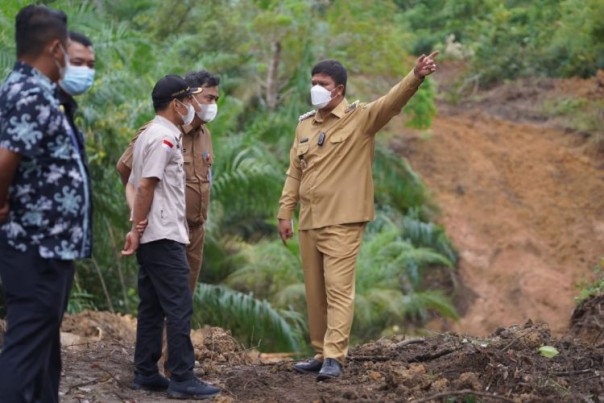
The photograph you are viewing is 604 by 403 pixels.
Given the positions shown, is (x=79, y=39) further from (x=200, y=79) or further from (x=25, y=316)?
(x=200, y=79)

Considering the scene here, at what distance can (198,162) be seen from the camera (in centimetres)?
621

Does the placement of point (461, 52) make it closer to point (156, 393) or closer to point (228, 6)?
point (228, 6)

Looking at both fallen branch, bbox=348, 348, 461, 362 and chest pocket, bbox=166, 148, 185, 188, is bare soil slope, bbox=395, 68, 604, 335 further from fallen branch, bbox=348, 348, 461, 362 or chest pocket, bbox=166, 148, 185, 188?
chest pocket, bbox=166, 148, 185, 188

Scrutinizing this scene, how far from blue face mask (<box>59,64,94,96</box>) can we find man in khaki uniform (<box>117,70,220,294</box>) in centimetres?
162

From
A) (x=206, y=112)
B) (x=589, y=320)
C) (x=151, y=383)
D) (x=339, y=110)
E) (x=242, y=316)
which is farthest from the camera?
(x=242, y=316)

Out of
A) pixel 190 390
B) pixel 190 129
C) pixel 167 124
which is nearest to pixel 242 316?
pixel 190 129

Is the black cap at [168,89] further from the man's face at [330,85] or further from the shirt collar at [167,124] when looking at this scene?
the man's face at [330,85]

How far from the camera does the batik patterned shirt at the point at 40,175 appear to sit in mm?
4094

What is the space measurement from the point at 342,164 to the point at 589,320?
3486mm

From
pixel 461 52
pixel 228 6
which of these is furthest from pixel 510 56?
pixel 228 6

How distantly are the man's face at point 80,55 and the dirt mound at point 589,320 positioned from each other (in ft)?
16.2

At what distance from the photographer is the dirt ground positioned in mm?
5605

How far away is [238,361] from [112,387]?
1.55m

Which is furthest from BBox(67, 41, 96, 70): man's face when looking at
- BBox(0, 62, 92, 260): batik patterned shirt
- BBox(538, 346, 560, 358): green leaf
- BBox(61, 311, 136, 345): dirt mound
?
BBox(61, 311, 136, 345): dirt mound
